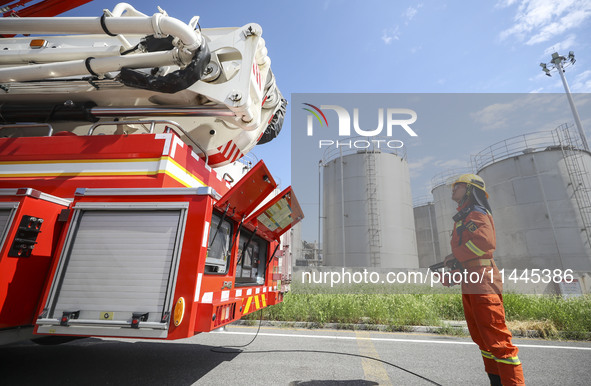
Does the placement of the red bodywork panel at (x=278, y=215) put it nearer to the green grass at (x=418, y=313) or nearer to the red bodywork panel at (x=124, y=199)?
the red bodywork panel at (x=124, y=199)

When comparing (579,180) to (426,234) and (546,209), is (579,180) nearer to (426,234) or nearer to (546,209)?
(546,209)

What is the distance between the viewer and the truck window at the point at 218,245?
2.21 metres

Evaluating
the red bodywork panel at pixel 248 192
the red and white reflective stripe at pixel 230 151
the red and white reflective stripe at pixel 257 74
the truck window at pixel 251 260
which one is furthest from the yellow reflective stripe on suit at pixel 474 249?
the red and white reflective stripe at pixel 230 151

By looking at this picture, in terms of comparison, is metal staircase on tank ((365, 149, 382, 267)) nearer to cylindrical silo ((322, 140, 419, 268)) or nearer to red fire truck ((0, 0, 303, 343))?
cylindrical silo ((322, 140, 419, 268))

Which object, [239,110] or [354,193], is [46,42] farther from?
[354,193]

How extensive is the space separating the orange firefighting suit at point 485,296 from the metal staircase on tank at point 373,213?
478 inches

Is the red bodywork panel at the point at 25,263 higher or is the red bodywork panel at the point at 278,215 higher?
the red bodywork panel at the point at 278,215

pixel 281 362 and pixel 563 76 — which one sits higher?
pixel 563 76

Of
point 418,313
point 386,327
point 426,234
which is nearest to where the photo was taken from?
point 386,327

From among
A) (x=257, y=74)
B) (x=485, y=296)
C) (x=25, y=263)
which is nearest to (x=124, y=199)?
(x=25, y=263)

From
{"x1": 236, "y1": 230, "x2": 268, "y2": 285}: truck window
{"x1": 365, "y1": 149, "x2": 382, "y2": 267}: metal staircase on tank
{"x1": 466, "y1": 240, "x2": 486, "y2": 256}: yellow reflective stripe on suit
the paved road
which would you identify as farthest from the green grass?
{"x1": 365, "y1": 149, "x2": 382, "y2": 267}: metal staircase on tank

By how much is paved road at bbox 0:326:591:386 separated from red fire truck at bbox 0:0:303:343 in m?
0.74

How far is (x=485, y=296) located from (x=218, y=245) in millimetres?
2197

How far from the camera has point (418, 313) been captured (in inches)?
230
